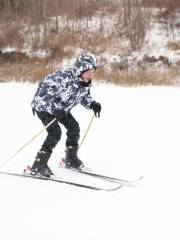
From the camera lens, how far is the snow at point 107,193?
4.16 meters

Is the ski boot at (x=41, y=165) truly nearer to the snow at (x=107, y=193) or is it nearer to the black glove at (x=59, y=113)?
the snow at (x=107, y=193)

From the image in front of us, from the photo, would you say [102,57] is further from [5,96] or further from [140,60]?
[5,96]

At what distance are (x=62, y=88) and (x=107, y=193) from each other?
49.2 inches

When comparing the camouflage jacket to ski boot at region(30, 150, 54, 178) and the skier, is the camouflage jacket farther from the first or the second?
ski boot at region(30, 150, 54, 178)

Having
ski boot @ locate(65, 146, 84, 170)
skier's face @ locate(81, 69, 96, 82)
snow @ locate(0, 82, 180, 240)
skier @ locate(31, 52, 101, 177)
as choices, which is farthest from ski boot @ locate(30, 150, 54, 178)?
skier's face @ locate(81, 69, 96, 82)

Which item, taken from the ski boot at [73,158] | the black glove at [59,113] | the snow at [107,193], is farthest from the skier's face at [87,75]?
the snow at [107,193]

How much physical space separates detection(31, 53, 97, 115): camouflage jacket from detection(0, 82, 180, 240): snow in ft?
2.75

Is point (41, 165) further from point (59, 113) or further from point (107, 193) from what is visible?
point (107, 193)

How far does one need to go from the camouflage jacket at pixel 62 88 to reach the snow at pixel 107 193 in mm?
838

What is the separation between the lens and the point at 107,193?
16.9 feet

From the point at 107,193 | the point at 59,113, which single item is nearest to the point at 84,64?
the point at 59,113

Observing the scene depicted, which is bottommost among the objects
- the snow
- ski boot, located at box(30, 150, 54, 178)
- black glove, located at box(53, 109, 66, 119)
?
the snow

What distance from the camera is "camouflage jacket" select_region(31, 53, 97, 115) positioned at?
555cm

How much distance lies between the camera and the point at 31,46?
1891 cm
